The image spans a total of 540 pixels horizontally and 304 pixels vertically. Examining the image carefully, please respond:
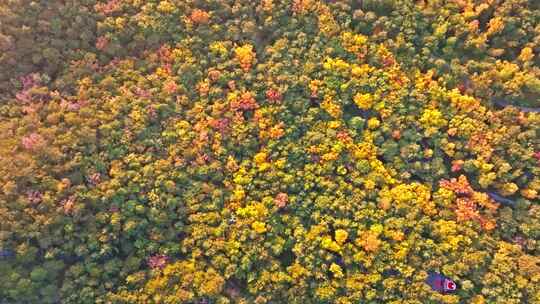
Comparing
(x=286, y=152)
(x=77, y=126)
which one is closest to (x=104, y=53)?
(x=77, y=126)

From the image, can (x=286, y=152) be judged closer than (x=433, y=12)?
Yes

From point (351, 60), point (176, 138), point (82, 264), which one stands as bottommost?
point (82, 264)

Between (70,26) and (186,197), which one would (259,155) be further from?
(70,26)

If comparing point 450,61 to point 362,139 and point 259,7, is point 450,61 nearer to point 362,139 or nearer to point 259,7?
point 362,139

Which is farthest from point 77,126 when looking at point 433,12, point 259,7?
point 433,12

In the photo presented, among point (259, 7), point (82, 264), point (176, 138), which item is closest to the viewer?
point (82, 264)

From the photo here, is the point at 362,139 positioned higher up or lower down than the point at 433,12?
lower down

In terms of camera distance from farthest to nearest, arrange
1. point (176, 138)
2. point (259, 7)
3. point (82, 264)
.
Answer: point (259, 7), point (176, 138), point (82, 264)
